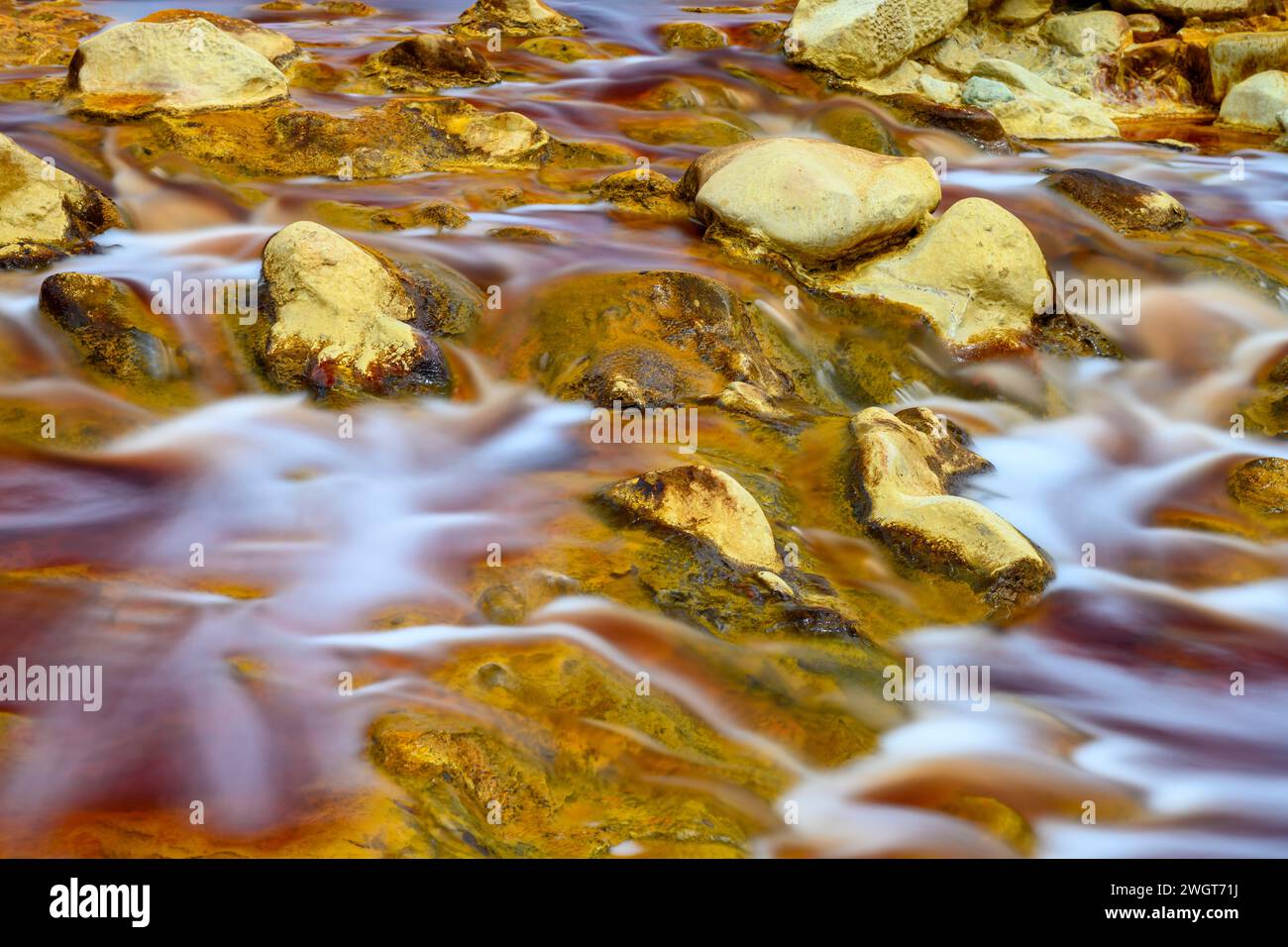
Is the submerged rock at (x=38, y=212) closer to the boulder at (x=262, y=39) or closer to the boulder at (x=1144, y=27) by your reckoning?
the boulder at (x=262, y=39)

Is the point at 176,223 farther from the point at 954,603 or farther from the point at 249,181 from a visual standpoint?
the point at 954,603

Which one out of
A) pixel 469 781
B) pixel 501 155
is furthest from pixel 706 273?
pixel 469 781

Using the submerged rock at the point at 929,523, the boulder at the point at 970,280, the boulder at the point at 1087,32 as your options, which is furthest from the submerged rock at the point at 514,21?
the submerged rock at the point at 929,523

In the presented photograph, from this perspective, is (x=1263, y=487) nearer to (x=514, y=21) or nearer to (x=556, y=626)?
(x=556, y=626)

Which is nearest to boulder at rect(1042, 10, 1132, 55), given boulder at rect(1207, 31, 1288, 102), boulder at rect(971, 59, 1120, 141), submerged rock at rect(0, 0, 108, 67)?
boulder at rect(1207, 31, 1288, 102)

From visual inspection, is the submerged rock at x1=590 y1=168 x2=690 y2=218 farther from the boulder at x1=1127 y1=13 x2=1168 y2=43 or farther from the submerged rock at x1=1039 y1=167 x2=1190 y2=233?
the boulder at x1=1127 y1=13 x2=1168 y2=43

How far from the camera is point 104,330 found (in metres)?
6.52

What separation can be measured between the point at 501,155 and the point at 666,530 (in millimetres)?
5771

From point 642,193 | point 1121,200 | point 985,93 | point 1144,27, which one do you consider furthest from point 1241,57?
point 642,193

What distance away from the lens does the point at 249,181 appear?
885 centimetres

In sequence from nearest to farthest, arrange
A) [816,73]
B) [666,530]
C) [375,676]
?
1. [375,676]
2. [666,530]
3. [816,73]

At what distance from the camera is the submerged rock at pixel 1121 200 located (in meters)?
9.89

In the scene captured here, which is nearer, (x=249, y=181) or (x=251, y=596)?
(x=251, y=596)

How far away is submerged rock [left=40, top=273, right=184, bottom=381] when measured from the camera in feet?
21.1
